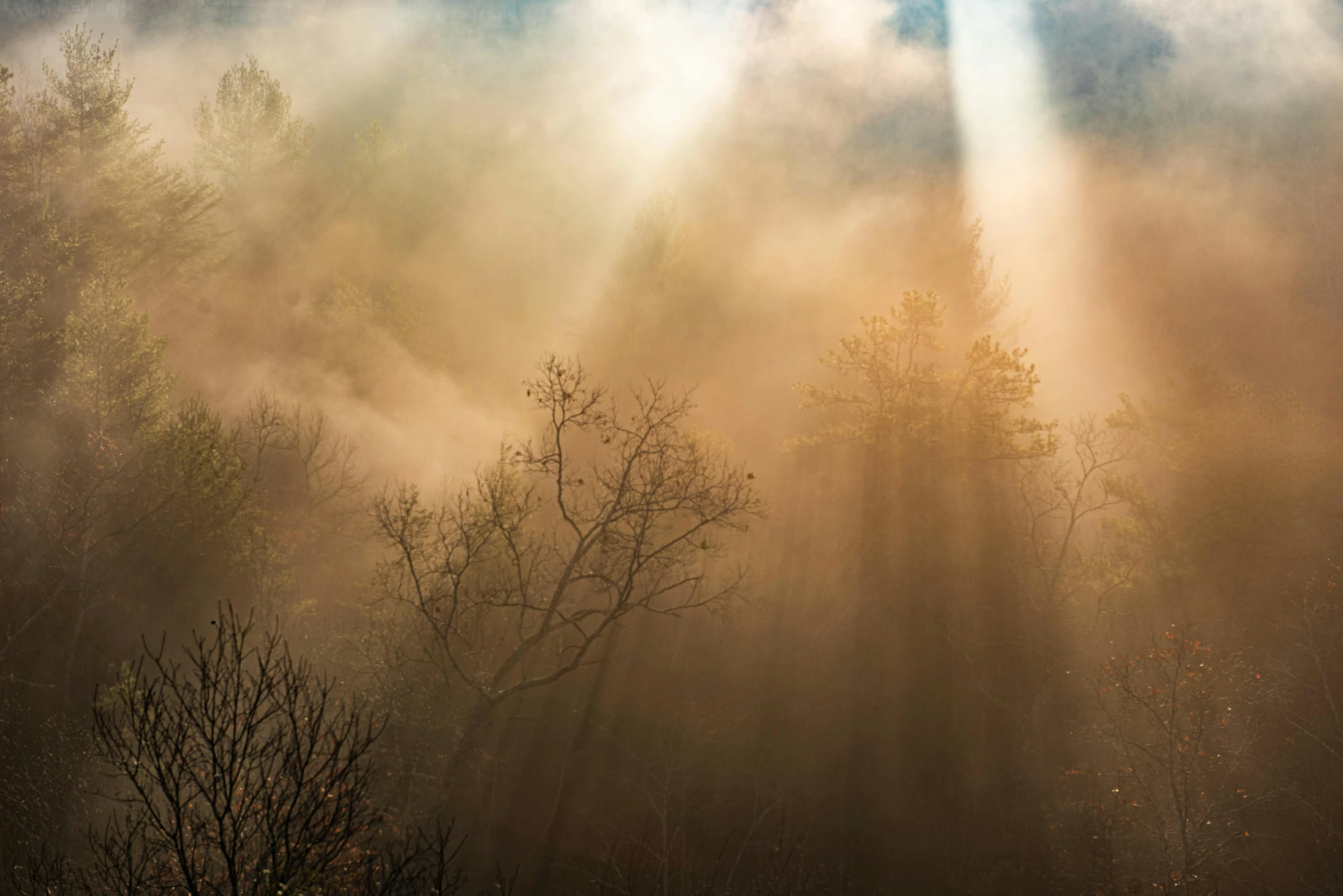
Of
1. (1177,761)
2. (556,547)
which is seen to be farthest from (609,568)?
(1177,761)

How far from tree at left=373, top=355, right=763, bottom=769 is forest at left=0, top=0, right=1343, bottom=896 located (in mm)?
226

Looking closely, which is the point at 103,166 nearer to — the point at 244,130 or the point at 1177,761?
the point at 244,130

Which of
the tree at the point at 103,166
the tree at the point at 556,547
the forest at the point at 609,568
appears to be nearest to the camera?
the tree at the point at 556,547

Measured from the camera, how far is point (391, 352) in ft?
101

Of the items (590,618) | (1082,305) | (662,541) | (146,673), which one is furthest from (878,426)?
(1082,305)

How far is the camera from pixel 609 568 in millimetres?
17328

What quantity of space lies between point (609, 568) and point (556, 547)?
287cm

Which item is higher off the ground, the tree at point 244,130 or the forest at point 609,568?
the tree at point 244,130

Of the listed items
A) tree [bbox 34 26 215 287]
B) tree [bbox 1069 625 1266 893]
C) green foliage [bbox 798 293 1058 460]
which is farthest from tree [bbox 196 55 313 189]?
tree [bbox 1069 625 1266 893]

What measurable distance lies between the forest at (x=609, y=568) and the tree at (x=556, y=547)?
23 centimetres

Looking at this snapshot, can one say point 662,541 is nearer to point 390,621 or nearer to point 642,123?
point 390,621

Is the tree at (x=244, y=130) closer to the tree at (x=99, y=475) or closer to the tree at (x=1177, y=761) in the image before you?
the tree at (x=99, y=475)

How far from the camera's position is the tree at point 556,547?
11477 millimetres

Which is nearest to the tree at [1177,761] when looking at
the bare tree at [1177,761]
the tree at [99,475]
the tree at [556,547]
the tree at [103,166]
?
the bare tree at [1177,761]
